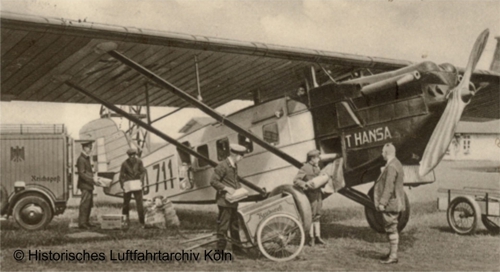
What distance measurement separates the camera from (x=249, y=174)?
962cm

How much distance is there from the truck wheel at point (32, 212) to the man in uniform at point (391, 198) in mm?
7005

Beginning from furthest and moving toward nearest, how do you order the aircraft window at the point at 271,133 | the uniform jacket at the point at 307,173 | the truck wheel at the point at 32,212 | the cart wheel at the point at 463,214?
the truck wheel at the point at 32,212 → the aircraft window at the point at 271,133 → the cart wheel at the point at 463,214 → the uniform jacket at the point at 307,173

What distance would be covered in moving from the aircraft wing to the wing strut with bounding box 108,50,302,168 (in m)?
0.27

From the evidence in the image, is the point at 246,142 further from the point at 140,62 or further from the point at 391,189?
the point at 391,189

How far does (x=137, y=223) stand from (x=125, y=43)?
4.85 m

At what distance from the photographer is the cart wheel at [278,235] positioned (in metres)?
6.44

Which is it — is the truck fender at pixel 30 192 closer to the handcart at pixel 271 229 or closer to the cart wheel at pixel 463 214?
the handcart at pixel 271 229

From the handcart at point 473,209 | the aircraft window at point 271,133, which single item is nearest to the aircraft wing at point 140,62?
the aircraft window at point 271,133

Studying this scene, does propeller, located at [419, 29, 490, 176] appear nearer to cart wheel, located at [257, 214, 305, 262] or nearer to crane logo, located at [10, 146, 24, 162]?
cart wheel, located at [257, 214, 305, 262]

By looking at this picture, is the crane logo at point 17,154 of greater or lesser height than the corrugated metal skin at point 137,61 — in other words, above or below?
below

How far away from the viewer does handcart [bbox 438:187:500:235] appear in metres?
8.69

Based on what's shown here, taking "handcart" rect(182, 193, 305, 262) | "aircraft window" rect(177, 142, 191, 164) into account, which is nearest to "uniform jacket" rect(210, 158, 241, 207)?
"handcart" rect(182, 193, 305, 262)

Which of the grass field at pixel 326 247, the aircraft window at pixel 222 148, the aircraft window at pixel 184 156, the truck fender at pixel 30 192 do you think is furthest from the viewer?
the aircraft window at pixel 184 156

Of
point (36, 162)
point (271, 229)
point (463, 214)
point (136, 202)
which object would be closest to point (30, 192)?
point (36, 162)
